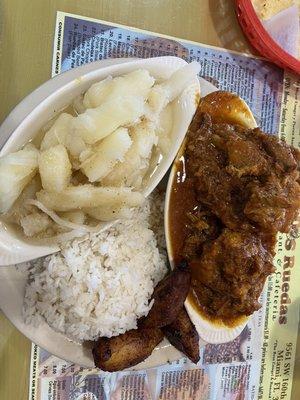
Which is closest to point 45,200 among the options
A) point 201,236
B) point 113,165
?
point 113,165

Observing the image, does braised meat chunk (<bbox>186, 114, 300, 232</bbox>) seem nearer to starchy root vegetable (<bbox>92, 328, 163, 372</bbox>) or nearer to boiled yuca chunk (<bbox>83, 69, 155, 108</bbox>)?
boiled yuca chunk (<bbox>83, 69, 155, 108</bbox>)

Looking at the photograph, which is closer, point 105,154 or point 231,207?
point 105,154

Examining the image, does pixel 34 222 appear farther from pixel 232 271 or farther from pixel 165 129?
pixel 232 271

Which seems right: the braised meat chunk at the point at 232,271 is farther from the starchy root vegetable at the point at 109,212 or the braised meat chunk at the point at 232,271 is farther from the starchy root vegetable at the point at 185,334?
the starchy root vegetable at the point at 109,212

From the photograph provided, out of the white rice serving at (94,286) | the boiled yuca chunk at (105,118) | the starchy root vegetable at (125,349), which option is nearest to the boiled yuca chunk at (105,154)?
the boiled yuca chunk at (105,118)

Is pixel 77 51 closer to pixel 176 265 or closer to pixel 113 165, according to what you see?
pixel 113 165

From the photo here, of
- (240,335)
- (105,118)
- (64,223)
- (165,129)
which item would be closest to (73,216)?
(64,223)
